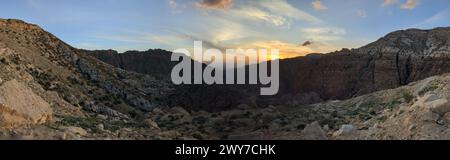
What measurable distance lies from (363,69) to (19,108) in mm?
79493

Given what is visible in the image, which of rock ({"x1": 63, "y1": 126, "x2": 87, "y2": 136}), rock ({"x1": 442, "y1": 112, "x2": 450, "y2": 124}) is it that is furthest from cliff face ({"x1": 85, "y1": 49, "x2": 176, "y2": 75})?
rock ({"x1": 63, "y1": 126, "x2": 87, "y2": 136})

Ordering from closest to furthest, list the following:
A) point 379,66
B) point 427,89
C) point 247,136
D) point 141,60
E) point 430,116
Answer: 1. point 430,116
2. point 247,136
3. point 427,89
4. point 379,66
5. point 141,60

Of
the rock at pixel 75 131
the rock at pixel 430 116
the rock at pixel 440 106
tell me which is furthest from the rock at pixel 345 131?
the rock at pixel 75 131

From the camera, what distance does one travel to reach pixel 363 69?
91.0m

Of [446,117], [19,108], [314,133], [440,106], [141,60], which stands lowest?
[314,133]

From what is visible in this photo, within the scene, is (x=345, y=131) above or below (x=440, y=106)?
below

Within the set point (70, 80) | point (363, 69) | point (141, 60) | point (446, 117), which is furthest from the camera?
point (141, 60)

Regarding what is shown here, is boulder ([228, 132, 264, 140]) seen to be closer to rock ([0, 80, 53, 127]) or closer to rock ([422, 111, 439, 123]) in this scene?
rock ([422, 111, 439, 123])

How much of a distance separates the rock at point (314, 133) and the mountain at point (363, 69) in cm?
4339

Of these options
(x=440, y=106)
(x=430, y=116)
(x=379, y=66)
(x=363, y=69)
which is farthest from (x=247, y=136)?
(x=363, y=69)

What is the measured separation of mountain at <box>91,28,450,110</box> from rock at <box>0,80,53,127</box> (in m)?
50.7

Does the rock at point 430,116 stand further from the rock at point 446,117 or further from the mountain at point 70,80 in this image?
the mountain at point 70,80

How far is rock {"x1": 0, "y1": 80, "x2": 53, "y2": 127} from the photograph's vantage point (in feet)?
57.6

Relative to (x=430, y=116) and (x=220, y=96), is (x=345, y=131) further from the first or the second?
(x=220, y=96)
